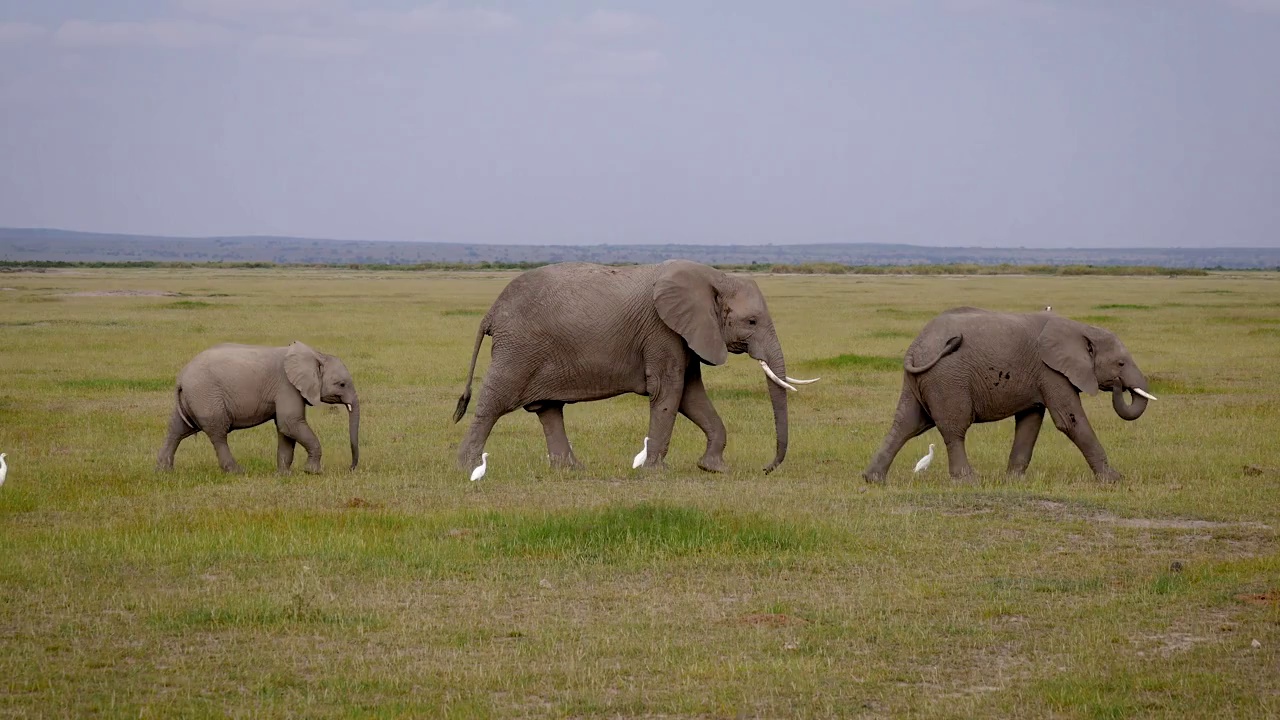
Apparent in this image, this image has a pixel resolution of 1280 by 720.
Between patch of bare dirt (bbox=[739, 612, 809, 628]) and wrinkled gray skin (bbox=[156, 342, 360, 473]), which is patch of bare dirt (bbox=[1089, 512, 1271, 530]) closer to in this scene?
patch of bare dirt (bbox=[739, 612, 809, 628])

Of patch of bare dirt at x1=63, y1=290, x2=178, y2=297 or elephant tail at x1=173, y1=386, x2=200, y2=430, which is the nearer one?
elephant tail at x1=173, y1=386, x2=200, y2=430

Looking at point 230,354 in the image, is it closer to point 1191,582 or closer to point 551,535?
point 551,535

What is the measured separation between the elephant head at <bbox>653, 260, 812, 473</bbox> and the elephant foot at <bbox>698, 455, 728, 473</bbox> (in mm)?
512

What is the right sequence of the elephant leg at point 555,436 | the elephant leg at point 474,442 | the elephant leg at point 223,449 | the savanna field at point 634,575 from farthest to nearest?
the elephant leg at point 555,436 → the elephant leg at point 474,442 → the elephant leg at point 223,449 → the savanna field at point 634,575

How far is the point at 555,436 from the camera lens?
1686 centimetres

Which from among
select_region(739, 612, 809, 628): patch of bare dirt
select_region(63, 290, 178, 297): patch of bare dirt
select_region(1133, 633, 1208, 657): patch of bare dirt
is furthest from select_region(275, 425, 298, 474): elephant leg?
select_region(63, 290, 178, 297): patch of bare dirt

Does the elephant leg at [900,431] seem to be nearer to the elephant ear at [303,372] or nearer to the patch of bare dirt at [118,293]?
the elephant ear at [303,372]

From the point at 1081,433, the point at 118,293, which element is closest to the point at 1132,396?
the point at 1081,433

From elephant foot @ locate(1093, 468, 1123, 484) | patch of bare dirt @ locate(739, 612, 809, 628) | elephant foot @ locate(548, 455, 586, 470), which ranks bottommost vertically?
elephant foot @ locate(548, 455, 586, 470)

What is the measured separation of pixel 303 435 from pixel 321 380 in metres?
0.66

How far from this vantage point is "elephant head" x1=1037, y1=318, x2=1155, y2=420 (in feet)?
50.4

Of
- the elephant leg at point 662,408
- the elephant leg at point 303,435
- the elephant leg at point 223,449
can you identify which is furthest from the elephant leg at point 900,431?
the elephant leg at point 223,449

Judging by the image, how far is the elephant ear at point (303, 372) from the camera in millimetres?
15695

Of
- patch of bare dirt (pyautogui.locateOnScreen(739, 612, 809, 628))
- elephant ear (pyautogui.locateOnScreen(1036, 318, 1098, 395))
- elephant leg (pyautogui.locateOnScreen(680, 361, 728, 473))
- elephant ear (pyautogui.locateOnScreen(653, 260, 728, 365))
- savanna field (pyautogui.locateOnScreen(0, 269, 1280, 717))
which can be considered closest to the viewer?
savanna field (pyautogui.locateOnScreen(0, 269, 1280, 717))
